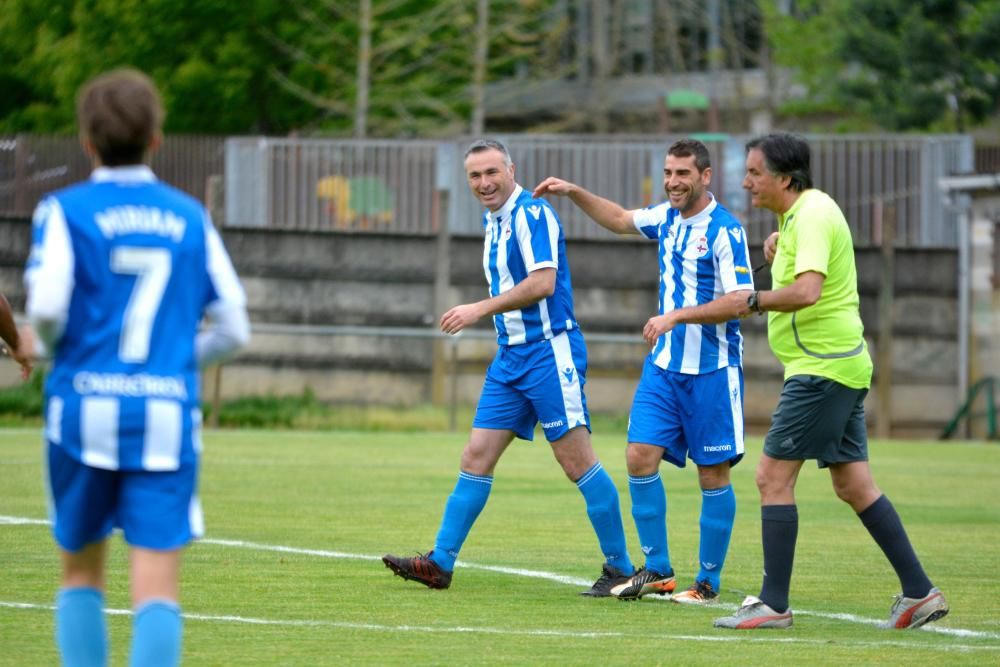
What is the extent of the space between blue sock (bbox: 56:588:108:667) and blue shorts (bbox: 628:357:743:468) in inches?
163

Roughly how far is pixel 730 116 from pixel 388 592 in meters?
35.4

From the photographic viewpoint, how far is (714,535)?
28.2ft

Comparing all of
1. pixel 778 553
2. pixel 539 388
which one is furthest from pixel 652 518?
pixel 778 553

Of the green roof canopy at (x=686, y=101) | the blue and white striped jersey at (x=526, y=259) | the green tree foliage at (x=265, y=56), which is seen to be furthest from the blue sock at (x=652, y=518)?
the green roof canopy at (x=686, y=101)

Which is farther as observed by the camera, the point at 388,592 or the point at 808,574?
the point at 808,574

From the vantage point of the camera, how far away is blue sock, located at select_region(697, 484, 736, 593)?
8.59 metres

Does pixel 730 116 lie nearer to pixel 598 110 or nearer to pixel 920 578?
pixel 598 110

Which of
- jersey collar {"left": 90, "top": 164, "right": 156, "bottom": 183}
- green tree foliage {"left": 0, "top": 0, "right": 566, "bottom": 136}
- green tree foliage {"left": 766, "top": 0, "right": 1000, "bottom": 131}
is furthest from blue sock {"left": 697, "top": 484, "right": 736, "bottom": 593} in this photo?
green tree foliage {"left": 0, "top": 0, "right": 566, "bottom": 136}

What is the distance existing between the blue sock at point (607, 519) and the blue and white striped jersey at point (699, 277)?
26.9 inches

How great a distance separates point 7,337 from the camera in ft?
28.8

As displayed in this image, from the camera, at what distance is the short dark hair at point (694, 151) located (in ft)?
28.1

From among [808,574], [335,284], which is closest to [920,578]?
[808,574]

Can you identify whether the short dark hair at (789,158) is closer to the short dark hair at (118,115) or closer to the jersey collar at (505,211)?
the jersey collar at (505,211)

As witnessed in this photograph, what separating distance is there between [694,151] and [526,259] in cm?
98
